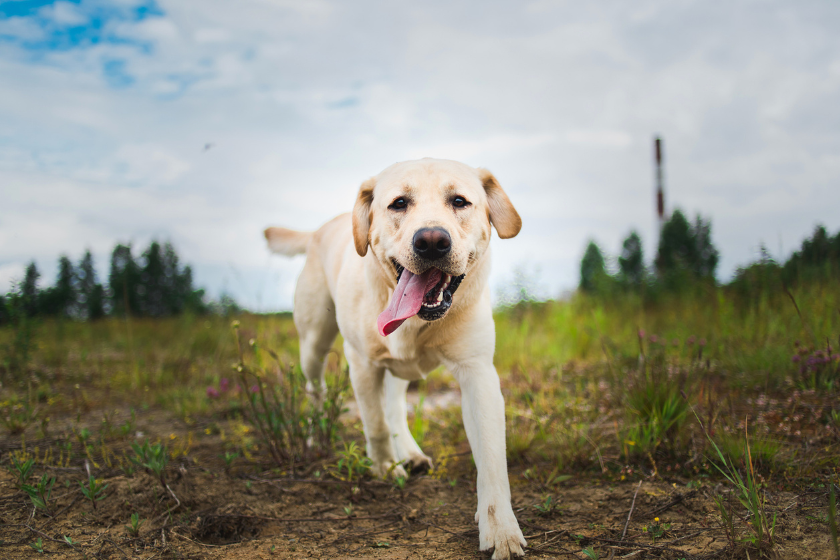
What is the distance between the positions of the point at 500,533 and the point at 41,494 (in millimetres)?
2180

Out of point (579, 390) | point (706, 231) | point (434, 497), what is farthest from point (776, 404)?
point (706, 231)

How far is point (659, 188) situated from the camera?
13.3m

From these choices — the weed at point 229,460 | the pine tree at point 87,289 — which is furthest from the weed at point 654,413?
the pine tree at point 87,289

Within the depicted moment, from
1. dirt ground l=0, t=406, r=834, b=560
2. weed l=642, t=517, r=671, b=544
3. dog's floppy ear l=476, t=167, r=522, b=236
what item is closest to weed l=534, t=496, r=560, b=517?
dirt ground l=0, t=406, r=834, b=560

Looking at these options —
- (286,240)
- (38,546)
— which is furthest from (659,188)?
(38,546)

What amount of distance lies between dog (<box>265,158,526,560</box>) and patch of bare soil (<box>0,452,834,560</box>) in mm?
256

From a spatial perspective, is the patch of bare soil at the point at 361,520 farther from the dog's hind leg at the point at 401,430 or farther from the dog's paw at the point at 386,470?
the dog's hind leg at the point at 401,430

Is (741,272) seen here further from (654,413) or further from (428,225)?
(428,225)

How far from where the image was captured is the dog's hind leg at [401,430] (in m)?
2.99

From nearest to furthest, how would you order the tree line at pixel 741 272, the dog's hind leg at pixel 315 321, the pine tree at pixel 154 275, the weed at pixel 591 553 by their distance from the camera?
the weed at pixel 591 553 → the dog's hind leg at pixel 315 321 → the tree line at pixel 741 272 → the pine tree at pixel 154 275

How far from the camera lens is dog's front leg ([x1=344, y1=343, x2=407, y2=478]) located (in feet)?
9.08

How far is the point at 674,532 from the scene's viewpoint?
2105mm

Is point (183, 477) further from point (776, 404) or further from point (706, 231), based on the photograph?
point (706, 231)

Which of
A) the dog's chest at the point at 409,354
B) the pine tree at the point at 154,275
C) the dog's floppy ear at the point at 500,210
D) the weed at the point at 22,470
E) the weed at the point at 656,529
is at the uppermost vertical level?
the pine tree at the point at 154,275
